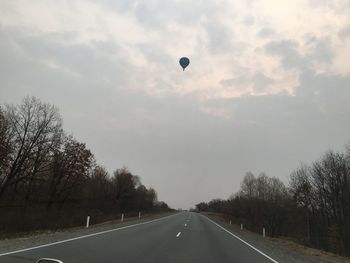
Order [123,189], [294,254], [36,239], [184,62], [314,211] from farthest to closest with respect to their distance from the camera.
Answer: [123,189]
[314,211]
[184,62]
[294,254]
[36,239]

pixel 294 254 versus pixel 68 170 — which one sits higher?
pixel 68 170

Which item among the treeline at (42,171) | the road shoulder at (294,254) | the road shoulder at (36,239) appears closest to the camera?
the road shoulder at (36,239)

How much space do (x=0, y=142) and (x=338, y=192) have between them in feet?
159

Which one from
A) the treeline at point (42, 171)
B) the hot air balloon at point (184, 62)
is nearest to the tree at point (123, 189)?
the treeline at point (42, 171)

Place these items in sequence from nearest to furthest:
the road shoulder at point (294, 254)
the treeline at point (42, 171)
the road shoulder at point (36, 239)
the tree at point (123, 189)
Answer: the road shoulder at point (36, 239)
the road shoulder at point (294, 254)
the treeline at point (42, 171)
the tree at point (123, 189)

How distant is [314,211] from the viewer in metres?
66.2

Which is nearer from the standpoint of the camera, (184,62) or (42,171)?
(184,62)

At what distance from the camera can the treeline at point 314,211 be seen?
53.9 m

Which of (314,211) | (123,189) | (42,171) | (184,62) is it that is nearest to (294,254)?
(184,62)

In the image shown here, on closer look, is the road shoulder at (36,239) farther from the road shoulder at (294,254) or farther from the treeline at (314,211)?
the treeline at (314,211)

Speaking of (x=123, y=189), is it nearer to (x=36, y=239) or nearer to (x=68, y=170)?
(x=68, y=170)

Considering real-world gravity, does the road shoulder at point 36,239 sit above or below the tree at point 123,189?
below

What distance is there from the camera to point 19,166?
42938 millimetres

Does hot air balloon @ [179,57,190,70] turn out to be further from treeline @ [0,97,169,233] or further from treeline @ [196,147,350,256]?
treeline @ [196,147,350,256]
